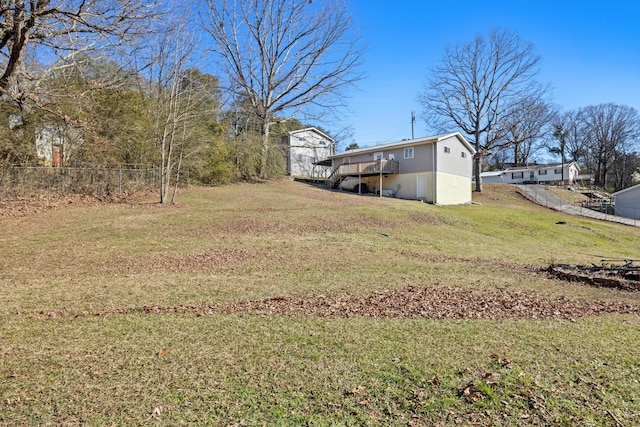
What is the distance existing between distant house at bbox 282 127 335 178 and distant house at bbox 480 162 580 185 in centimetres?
3091

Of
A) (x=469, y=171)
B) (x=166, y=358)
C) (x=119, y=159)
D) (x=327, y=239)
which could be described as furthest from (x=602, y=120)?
(x=166, y=358)

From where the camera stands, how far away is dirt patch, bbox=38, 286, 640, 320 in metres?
5.38

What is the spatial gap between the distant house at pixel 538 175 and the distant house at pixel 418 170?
31.9 meters

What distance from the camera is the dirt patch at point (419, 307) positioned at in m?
5.38

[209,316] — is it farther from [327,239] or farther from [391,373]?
[327,239]

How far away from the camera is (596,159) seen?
59.1 m

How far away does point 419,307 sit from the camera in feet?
19.0

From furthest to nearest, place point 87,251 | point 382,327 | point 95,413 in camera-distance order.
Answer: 1. point 87,251
2. point 382,327
3. point 95,413

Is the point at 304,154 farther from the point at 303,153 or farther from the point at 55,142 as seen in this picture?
the point at 55,142

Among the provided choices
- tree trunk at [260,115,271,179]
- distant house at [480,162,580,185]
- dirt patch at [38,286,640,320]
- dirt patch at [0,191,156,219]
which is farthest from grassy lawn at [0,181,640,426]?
distant house at [480,162,580,185]

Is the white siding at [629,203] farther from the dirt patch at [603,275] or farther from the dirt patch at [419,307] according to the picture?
the dirt patch at [419,307]

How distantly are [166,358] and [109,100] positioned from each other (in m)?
17.3

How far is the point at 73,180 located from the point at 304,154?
26.0 metres

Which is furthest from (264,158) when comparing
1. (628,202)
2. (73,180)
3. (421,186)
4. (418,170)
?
(628,202)
